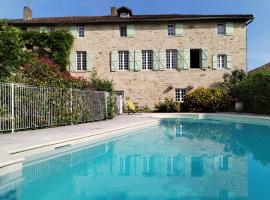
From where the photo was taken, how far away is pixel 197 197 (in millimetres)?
4531

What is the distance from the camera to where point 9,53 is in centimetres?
1254

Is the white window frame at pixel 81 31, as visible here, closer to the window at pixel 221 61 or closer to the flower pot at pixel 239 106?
the window at pixel 221 61

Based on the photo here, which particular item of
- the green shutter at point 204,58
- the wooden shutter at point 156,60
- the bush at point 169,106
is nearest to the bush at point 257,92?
the green shutter at point 204,58

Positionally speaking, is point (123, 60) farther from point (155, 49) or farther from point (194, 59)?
point (194, 59)

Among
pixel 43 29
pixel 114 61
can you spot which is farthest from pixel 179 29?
pixel 43 29

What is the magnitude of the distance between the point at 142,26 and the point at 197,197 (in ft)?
75.5

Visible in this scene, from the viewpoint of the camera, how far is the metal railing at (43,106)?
1060 cm

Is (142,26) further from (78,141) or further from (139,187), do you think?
(139,187)

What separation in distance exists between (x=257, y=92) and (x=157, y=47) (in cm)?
926

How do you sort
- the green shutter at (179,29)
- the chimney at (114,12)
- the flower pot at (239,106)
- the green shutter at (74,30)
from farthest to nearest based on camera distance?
1. the chimney at (114,12)
2. the green shutter at (74,30)
3. the green shutter at (179,29)
4. the flower pot at (239,106)

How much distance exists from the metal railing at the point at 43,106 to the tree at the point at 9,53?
1314 mm

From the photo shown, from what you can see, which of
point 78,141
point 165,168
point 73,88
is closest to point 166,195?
point 165,168

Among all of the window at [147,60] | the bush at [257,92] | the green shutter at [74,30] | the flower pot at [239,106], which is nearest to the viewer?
the bush at [257,92]

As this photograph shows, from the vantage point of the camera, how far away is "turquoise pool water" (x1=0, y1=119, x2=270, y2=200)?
15.5ft
